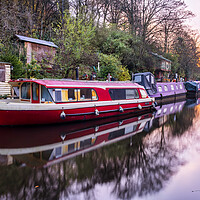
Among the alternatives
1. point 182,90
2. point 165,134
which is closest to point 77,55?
point 165,134

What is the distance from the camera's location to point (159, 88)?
22656mm

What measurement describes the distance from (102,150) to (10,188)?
3298 mm

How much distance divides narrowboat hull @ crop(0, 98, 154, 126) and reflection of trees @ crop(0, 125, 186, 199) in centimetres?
315

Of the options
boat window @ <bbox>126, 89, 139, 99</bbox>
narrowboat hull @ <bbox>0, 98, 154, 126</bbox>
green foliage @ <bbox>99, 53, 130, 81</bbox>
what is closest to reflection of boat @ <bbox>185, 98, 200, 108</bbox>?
green foliage @ <bbox>99, 53, 130, 81</bbox>

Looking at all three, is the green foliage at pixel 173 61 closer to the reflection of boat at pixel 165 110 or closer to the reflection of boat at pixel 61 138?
the reflection of boat at pixel 165 110

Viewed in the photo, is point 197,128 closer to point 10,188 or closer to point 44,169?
point 44,169

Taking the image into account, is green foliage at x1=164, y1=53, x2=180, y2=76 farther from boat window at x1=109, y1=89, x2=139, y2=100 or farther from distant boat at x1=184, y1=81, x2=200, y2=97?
boat window at x1=109, y1=89, x2=139, y2=100

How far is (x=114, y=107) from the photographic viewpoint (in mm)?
11820

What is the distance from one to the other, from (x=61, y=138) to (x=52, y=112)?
1.67 m

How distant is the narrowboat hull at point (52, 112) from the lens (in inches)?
331

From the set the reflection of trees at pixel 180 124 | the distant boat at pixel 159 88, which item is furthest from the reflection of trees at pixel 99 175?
the distant boat at pixel 159 88

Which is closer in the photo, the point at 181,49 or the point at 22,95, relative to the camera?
the point at 22,95

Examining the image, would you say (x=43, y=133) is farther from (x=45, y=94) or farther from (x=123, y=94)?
(x=123, y=94)

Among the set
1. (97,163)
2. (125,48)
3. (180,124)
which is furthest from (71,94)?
(125,48)
